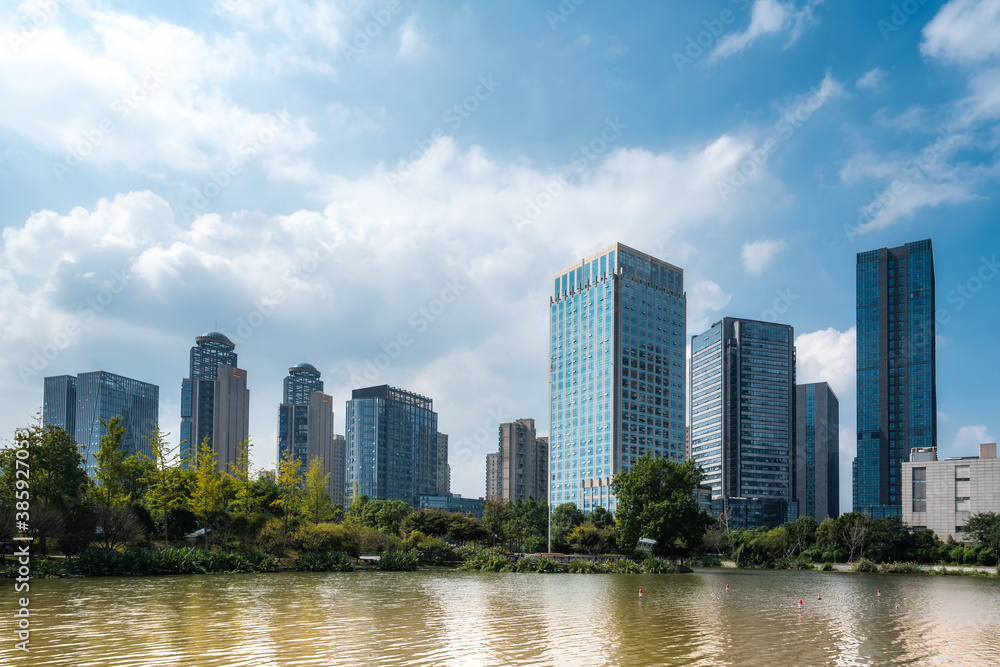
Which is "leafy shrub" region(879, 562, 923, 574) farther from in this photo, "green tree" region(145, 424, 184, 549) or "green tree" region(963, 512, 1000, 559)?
"green tree" region(145, 424, 184, 549)

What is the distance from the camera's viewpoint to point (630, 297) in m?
Result: 178

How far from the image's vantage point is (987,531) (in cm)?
8162

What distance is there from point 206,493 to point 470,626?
3982cm

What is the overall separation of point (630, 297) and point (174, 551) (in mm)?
143372

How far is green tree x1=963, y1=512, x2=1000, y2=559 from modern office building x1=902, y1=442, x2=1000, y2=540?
14514 mm

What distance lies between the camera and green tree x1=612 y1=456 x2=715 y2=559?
65.1 meters

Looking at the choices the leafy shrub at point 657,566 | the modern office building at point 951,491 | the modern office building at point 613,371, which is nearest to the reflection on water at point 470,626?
the leafy shrub at point 657,566

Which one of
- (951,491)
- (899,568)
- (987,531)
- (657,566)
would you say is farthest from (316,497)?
(951,491)

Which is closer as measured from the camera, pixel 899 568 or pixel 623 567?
pixel 623 567

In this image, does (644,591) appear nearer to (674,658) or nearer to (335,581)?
(335,581)

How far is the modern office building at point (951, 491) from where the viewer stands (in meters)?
98.3

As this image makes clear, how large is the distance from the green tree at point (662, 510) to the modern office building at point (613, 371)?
103851mm

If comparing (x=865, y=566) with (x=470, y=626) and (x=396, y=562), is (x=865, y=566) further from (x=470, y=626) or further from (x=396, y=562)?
(x=470, y=626)

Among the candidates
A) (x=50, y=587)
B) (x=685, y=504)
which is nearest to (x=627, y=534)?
(x=685, y=504)
